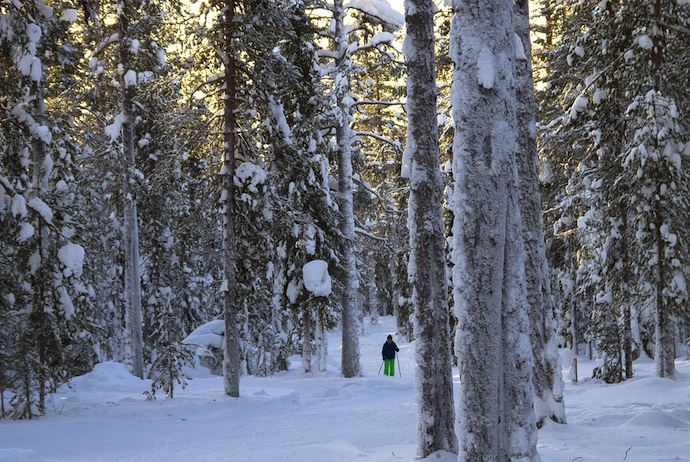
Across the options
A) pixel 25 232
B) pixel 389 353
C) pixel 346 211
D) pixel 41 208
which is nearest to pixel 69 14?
pixel 41 208

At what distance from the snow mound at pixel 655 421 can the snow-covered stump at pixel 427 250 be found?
349 centimetres

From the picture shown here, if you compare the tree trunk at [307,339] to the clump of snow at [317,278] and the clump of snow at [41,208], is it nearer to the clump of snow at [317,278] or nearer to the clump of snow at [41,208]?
the clump of snow at [317,278]

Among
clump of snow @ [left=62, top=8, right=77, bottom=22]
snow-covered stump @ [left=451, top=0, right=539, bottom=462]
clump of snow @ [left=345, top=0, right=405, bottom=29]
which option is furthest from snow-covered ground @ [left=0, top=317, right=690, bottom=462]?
clump of snow @ [left=345, top=0, right=405, bottom=29]

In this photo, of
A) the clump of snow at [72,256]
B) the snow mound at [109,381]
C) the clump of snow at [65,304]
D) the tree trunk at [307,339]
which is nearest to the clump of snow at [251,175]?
the clump of snow at [72,256]

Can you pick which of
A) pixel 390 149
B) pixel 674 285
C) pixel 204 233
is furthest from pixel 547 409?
pixel 204 233

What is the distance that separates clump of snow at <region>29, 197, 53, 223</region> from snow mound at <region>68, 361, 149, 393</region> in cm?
635

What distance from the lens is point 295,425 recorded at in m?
12.0

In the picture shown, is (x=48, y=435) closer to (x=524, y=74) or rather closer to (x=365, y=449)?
(x=365, y=449)

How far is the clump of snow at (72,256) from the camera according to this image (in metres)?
12.8

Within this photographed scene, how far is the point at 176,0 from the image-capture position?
19.4 meters

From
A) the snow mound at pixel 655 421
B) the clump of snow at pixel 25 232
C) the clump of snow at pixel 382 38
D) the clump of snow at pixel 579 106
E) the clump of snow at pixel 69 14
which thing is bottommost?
the snow mound at pixel 655 421

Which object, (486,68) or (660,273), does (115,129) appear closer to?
(660,273)

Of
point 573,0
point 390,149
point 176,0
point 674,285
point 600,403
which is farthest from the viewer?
point 390,149

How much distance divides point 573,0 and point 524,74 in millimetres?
10373
